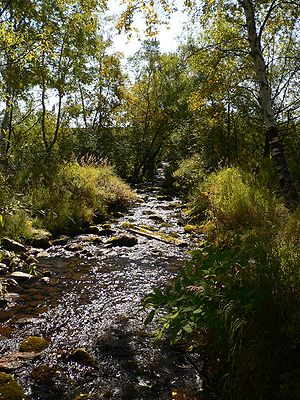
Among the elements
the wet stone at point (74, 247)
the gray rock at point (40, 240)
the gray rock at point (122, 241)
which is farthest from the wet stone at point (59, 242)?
the gray rock at point (122, 241)

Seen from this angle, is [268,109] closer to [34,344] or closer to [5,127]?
[34,344]

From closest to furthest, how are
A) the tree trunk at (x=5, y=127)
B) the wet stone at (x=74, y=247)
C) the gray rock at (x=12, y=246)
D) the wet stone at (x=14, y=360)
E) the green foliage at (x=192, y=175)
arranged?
1. the wet stone at (x=14, y=360)
2. the tree trunk at (x=5, y=127)
3. the gray rock at (x=12, y=246)
4. the wet stone at (x=74, y=247)
5. the green foliage at (x=192, y=175)

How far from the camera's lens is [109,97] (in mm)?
24125

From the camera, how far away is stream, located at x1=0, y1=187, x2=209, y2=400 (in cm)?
301

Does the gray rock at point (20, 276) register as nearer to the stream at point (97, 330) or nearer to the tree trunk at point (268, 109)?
the stream at point (97, 330)

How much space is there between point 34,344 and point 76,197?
746cm

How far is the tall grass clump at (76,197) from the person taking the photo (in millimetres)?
9336

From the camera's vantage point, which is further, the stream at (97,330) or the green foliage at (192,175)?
the green foliage at (192,175)

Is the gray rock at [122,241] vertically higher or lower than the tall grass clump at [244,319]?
lower

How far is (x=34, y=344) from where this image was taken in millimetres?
3621

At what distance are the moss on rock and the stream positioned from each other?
78 millimetres

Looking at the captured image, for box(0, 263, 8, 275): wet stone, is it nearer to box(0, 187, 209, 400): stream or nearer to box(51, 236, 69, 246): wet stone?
box(0, 187, 209, 400): stream

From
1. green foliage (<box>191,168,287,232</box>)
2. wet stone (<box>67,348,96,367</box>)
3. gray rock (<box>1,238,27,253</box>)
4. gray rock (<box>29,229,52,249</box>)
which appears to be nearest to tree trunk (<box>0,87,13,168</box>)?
gray rock (<box>1,238,27,253</box>)

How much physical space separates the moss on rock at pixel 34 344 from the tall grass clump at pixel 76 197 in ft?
15.3
